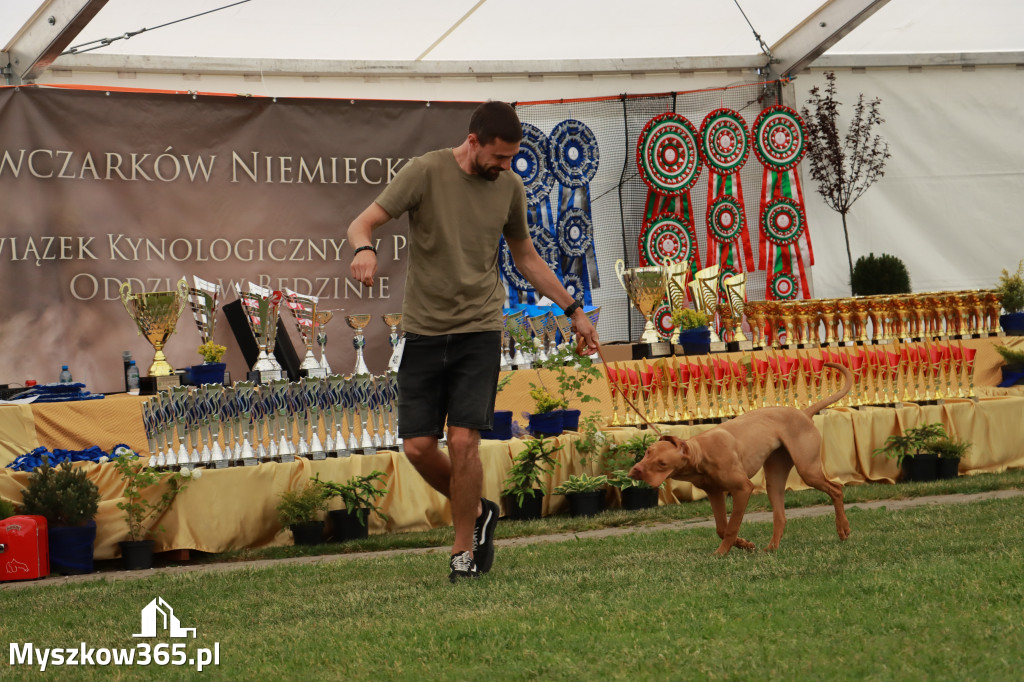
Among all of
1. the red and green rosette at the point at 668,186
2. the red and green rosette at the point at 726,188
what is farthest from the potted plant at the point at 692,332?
the red and green rosette at the point at 726,188

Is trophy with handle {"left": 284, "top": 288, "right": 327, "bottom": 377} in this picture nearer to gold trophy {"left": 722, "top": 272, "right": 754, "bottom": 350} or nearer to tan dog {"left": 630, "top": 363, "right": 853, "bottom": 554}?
gold trophy {"left": 722, "top": 272, "right": 754, "bottom": 350}

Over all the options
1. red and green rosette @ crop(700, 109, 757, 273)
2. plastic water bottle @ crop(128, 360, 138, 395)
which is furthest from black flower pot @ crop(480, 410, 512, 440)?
Result: red and green rosette @ crop(700, 109, 757, 273)

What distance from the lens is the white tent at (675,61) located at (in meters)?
8.38

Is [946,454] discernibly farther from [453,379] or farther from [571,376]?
[453,379]

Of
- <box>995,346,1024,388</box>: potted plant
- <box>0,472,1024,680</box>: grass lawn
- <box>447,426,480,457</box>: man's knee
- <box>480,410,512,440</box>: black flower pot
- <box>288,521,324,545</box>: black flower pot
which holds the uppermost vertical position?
<box>995,346,1024,388</box>: potted plant

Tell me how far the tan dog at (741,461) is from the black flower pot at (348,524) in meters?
2.04

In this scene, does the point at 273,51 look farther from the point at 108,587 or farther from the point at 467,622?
the point at 467,622

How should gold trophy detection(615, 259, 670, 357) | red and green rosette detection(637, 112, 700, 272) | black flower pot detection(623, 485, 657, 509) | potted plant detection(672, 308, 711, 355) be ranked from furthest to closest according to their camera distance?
red and green rosette detection(637, 112, 700, 272) < gold trophy detection(615, 259, 670, 357) < potted plant detection(672, 308, 711, 355) < black flower pot detection(623, 485, 657, 509)

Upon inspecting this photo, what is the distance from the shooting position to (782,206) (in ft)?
32.6

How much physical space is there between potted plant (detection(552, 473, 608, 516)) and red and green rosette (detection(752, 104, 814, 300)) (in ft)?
14.7

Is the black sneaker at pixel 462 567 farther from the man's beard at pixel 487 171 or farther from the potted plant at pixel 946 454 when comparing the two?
the potted plant at pixel 946 454

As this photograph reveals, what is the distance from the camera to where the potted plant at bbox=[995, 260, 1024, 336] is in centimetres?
841

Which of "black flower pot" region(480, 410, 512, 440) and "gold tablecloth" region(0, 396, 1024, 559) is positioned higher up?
"black flower pot" region(480, 410, 512, 440)

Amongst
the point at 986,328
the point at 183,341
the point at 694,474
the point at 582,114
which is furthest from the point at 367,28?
the point at 694,474
